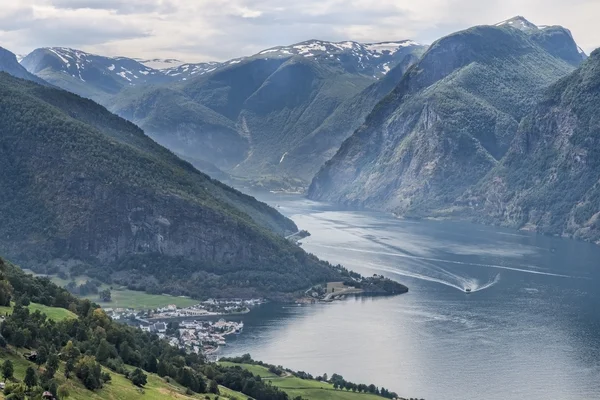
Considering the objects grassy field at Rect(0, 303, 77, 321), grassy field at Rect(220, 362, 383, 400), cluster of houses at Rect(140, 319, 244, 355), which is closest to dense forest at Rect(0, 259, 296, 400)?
grassy field at Rect(0, 303, 77, 321)

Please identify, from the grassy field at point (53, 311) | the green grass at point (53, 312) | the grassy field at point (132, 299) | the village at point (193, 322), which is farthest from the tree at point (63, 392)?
the grassy field at point (132, 299)

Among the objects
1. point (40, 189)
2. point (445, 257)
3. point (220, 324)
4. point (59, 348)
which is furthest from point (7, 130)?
point (59, 348)

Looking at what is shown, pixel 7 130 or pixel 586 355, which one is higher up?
pixel 7 130

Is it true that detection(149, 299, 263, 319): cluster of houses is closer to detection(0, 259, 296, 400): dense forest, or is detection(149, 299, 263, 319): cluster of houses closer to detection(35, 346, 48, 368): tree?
detection(0, 259, 296, 400): dense forest

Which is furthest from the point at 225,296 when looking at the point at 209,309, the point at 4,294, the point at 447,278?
the point at 4,294

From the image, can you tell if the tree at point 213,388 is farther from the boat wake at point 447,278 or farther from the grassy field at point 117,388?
the boat wake at point 447,278

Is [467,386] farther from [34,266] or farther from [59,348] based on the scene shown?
[34,266]

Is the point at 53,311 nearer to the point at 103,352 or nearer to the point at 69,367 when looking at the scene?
the point at 103,352
